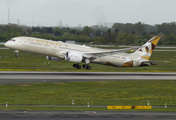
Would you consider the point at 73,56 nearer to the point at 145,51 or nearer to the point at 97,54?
the point at 97,54

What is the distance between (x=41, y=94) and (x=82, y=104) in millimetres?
6964

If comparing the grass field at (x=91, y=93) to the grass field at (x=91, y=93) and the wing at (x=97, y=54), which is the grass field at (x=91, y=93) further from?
the wing at (x=97, y=54)

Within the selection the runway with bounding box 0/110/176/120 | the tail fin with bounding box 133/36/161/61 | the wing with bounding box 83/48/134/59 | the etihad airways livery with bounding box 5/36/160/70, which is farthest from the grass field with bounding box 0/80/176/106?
the tail fin with bounding box 133/36/161/61

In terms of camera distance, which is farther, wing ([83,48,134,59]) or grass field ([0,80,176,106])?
wing ([83,48,134,59])

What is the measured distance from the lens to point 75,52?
49.9 metres

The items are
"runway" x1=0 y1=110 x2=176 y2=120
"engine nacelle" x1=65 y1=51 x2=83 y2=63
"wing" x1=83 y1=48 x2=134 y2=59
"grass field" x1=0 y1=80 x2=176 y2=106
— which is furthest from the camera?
"wing" x1=83 y1=48 x2=134 y2=59

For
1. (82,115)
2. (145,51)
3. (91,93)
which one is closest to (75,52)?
(145,51)

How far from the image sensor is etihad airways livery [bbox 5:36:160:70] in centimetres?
4850

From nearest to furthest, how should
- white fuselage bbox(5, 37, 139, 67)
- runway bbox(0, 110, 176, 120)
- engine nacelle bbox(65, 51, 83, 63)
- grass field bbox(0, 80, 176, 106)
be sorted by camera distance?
runway bbox(0, 110, 176, 120) < grass field bbox(0, 80, 176, 106) < white fuselage bbox(5, 37, 139, 67) < engine nacelle bbox(65, 51, 83, 63)

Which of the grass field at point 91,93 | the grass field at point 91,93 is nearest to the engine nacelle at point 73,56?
the grass field at point 91,93

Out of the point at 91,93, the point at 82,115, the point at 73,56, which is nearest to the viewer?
the point at 82,115

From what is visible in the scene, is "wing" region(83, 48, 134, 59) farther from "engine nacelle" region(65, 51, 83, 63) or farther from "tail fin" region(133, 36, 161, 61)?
"tail fin" region(133, 36, 161, 61)

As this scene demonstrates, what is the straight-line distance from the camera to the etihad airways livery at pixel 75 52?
48.5 metres

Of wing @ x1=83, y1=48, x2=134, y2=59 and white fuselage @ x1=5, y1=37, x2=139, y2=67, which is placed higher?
white fuselage @ x1=5, y1=37, x2=139, y2=67
